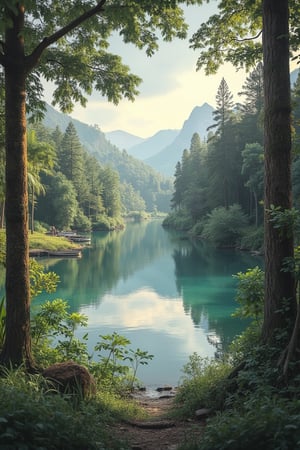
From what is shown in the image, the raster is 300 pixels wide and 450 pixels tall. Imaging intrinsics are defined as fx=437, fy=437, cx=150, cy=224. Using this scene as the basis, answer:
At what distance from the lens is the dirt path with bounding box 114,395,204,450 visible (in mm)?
4633

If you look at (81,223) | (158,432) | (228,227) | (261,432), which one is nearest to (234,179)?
(228,227)

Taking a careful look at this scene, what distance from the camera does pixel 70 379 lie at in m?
5.72

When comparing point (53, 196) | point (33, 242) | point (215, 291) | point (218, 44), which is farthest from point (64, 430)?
point (53, 196)

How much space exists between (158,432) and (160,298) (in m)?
17.2

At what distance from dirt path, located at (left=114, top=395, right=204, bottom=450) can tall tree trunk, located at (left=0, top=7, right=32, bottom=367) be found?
67.3 inches

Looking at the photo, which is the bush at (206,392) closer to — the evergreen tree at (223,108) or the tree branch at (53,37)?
the tree branch at (53,37)

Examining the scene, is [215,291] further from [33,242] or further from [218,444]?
[33,242]

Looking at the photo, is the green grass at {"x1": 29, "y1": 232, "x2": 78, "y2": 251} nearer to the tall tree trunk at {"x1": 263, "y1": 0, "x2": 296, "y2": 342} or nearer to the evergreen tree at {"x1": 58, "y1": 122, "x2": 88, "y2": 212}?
the evergreen tree at {"x1": 58, "y1": 122, "x2": 88, "y2": 212}

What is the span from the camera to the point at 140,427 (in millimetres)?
5520

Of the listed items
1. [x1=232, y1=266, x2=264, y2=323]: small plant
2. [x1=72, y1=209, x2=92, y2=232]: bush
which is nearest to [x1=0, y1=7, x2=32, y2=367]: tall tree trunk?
[x1=232, y1=266, x2=264, y2=323]: small plant

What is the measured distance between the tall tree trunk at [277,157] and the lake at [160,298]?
594 cm

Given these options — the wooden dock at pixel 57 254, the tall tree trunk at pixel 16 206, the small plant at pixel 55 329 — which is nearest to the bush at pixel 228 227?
the wooden dock at pixel 57 254

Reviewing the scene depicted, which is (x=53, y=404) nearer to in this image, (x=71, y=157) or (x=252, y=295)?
(x=252, y=295)

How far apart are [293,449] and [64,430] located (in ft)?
5.83
